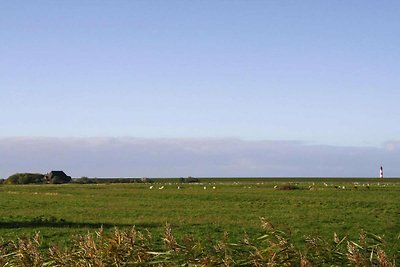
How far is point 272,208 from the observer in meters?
47.0

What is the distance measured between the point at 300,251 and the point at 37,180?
134982mm

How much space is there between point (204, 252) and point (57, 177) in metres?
135

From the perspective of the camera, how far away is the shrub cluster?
2.96 metres

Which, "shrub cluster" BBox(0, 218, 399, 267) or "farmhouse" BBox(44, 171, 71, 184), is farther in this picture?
"farmhouse" BBox(44, 171, 71, 184)

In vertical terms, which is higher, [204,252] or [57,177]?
[57,177]

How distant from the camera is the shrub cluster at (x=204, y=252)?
2957 millimetres

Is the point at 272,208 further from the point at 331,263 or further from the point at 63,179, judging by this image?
the point at 63,179

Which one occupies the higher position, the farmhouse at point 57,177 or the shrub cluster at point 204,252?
the farmhouse at point 57,177

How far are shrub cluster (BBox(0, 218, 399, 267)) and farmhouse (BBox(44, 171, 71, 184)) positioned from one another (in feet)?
427

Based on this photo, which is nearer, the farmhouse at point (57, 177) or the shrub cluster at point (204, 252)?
the shrub cluster at point (204, 252)

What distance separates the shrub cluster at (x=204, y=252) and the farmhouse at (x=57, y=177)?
427 ft

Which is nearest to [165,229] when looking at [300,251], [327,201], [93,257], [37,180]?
[93,257]

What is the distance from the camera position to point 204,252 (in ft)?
10.1

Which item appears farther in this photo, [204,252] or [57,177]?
[57,177]
